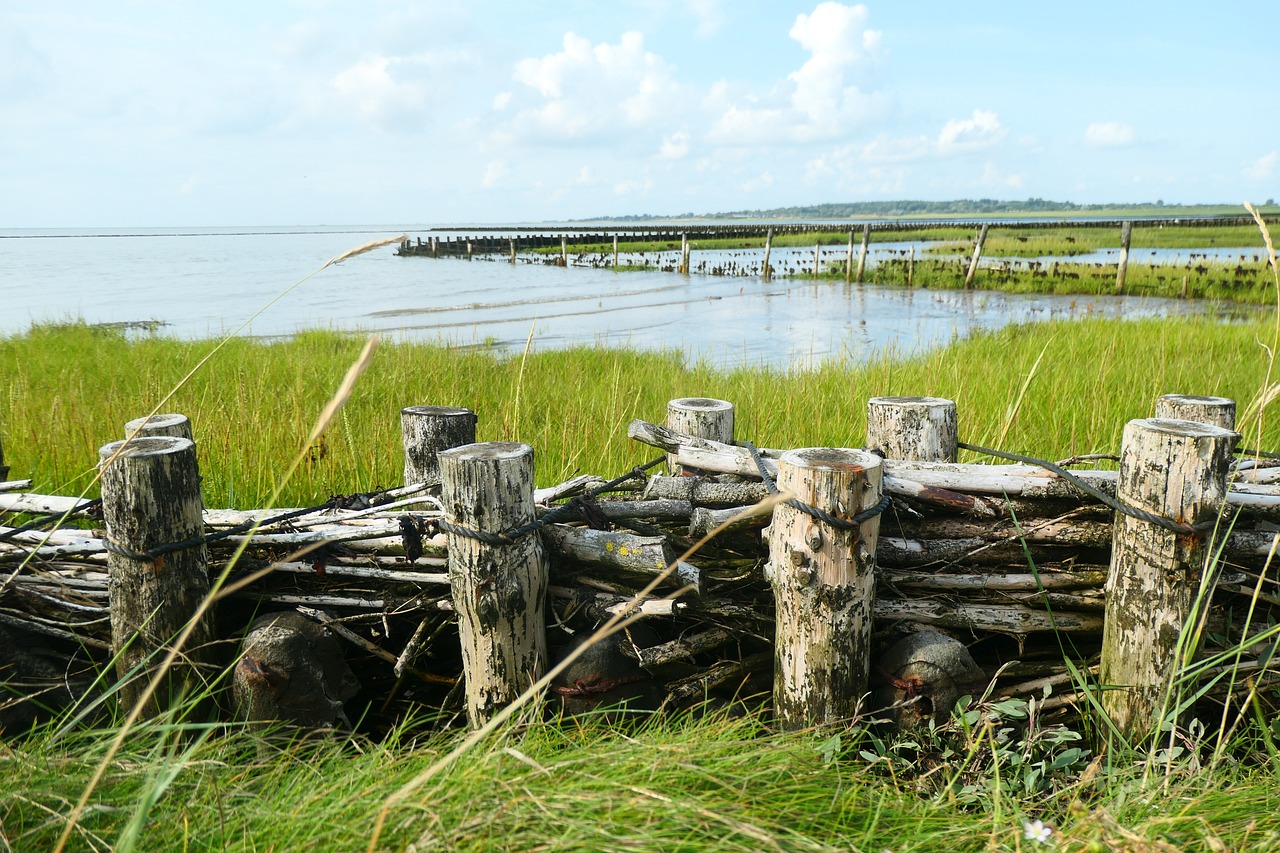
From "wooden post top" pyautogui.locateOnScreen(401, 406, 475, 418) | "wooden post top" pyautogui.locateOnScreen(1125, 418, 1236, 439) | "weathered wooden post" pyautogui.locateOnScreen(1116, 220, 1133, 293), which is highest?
"weathered wooden post" pyautogui.locateOnScreen(1116, 220, 1133, 293)

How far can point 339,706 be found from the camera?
2.78m

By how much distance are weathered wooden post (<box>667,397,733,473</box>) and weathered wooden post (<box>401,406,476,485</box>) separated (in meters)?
0.87

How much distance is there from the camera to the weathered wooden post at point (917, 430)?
10.6ft

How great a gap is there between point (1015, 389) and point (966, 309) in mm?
15528

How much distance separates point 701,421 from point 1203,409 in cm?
202

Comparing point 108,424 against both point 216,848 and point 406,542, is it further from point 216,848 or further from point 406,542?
point 216,848

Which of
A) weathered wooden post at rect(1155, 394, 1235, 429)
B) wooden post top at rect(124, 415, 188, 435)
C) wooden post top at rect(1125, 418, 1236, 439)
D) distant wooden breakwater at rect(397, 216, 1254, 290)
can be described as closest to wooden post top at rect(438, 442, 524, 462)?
wooden post top at rect(124, 415, 188, 435)

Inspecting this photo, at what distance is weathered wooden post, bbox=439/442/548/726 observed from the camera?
2.49 m

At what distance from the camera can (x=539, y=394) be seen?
7637mm

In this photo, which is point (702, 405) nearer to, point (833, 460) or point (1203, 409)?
point (833, 460)

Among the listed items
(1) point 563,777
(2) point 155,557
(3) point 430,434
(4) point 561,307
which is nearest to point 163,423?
(2) point 155,557

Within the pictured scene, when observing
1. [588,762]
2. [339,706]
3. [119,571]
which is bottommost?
[339,706]

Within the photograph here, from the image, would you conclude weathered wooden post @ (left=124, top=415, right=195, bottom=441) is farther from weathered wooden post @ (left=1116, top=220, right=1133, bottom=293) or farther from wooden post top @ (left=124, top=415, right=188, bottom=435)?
weathered wooden post @ (left=1116, top=220, right=1133, bottom=293)

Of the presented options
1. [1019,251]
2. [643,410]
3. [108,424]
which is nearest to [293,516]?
[108,424]
